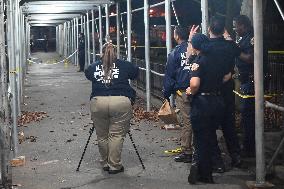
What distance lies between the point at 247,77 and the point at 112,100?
6.59 feet

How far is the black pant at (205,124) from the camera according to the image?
20.2 ft

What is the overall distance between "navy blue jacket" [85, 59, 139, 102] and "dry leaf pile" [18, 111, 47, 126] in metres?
4.75

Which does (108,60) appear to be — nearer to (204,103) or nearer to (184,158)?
(204,103)

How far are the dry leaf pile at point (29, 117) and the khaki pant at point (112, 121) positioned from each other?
4.67 meters

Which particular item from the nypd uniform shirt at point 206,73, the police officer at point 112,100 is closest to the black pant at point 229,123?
the nypd uniform shirt at point 206,73

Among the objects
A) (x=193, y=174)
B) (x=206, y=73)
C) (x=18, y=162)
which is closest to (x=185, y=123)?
(x=193, y=174)

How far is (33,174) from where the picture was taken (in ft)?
22.9

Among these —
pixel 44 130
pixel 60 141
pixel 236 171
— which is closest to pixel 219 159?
pixel 236 171

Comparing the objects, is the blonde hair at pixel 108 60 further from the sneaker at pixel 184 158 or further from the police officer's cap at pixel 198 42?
the sneaker at pixel 184 158

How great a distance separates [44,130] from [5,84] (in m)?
4.48

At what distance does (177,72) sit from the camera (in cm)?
736

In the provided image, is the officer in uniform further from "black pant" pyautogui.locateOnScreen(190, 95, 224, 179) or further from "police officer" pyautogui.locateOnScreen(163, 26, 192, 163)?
"police officer" pyautogui.locateOnScreen(163, 26, 192, 163)

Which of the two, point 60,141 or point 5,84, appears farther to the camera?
point 60,141

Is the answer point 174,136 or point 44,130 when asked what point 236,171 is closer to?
point 174,136
